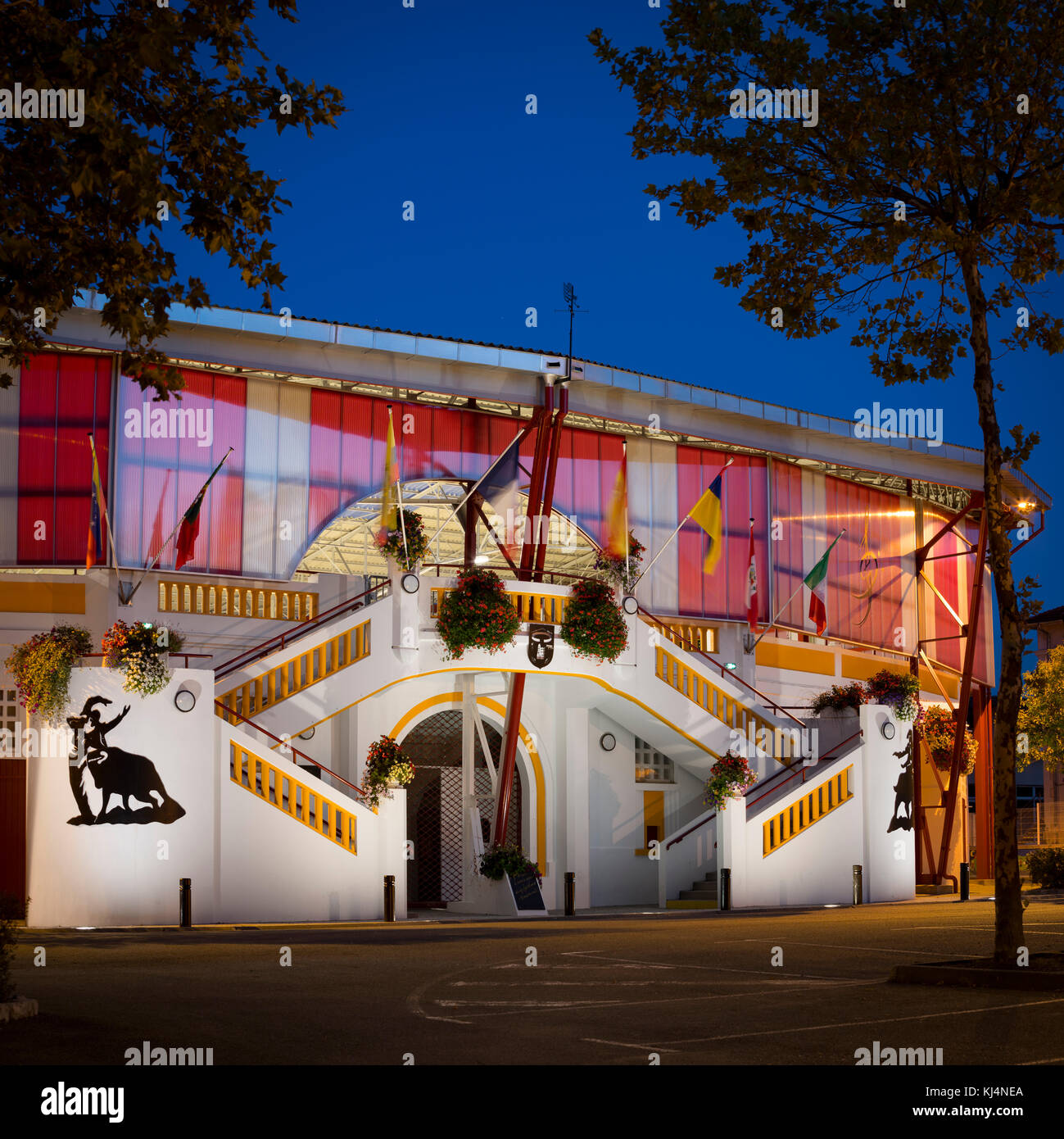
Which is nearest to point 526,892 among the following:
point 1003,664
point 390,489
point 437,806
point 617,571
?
point 437,806

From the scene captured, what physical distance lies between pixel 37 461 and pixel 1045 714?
2883 cm

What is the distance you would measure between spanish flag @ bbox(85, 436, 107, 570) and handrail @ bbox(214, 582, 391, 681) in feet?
9.09

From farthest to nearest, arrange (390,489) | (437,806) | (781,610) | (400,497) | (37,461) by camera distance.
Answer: (781,610) → (437,806) → (390,489) → (400,497) → (37,461)

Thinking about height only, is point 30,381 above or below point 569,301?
below

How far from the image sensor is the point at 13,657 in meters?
21.5

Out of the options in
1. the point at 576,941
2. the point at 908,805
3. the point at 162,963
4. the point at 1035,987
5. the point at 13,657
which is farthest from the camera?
the point at 908,805

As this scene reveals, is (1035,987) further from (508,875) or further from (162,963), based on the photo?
(508,875)

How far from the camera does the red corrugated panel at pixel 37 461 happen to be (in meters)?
24.3

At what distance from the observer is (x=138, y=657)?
20641 mm

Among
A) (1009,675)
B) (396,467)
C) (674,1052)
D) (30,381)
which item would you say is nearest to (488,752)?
(396,467)

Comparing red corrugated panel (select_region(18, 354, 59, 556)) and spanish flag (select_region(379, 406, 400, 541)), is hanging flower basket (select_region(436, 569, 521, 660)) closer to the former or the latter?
spanish flag (select_region(379, 406, 400, 541))

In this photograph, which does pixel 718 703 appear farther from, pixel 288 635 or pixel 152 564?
pixel 152 564

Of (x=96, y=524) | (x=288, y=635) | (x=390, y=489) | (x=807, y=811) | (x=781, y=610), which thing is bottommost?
(x=807, y=811)

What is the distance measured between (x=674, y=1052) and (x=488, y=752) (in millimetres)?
18196
